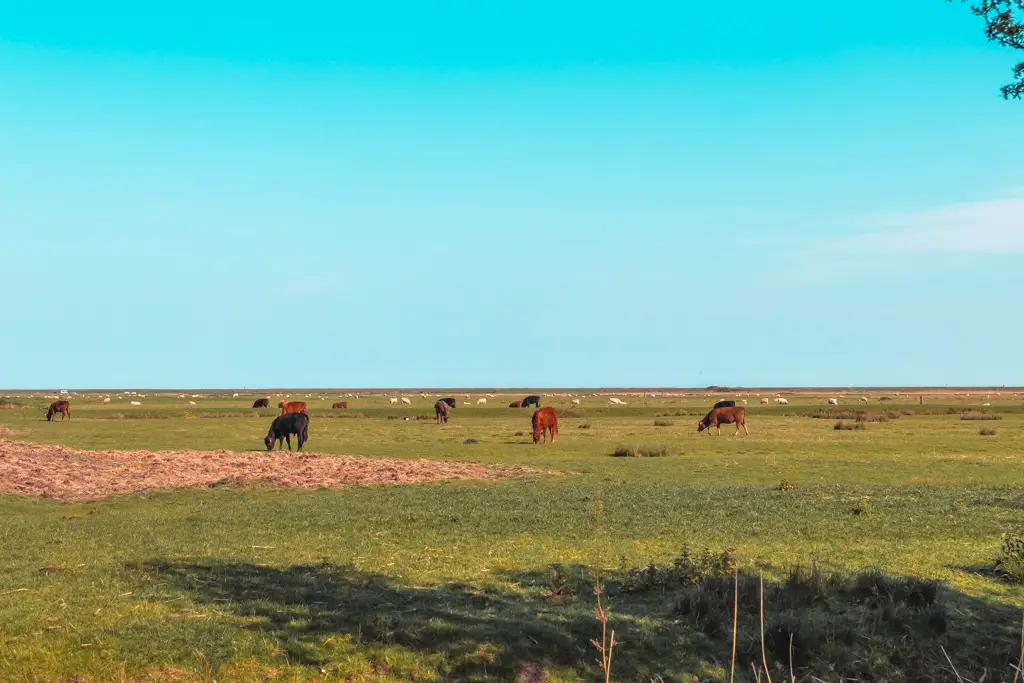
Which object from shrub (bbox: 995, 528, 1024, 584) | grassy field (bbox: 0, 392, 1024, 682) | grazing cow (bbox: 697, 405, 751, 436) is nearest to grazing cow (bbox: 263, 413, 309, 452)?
grassy field (bbox: 0, 392, 1024, 682)

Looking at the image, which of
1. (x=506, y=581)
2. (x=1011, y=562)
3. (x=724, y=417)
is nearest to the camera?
(x=506, y=581)

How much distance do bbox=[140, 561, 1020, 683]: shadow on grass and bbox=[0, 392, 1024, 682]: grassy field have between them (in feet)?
0.12

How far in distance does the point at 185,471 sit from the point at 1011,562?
28.2 meters

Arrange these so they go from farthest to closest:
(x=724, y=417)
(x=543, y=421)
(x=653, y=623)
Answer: (x=724, y=417), (x=543, y=421), (x=653, y=623)

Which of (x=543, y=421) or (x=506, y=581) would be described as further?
(x=543, y=421)

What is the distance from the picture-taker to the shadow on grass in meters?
11.0

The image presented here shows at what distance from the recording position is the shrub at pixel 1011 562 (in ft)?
49.1

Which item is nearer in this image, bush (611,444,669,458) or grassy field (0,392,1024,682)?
grassy field (0,392,1024,682)

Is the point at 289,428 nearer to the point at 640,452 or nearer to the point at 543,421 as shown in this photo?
the point at 543,421

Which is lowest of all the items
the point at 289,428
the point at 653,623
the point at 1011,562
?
the point at 653,623

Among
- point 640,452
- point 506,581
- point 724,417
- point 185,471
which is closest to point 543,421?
point 640,452

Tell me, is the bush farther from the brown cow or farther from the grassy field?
the grassy field

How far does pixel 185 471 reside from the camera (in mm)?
33562

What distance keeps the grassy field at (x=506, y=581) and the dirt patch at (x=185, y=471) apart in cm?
177
